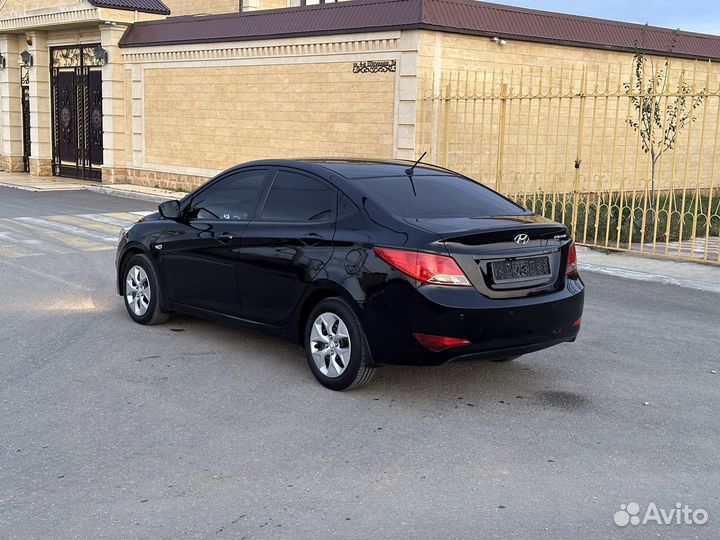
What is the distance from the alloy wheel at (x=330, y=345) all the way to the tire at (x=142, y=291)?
2.13 meters

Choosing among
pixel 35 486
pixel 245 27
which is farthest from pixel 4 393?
pixel 245 27

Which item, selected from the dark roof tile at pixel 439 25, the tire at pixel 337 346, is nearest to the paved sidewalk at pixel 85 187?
the dark roof tile at pixel 439 25

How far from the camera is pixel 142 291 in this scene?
26.7ft

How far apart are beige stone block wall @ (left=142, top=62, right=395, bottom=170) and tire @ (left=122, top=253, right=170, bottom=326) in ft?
30.0

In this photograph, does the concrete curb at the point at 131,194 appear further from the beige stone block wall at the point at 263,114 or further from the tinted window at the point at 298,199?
the tinted window at the point at 298,199

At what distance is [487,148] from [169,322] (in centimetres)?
1047

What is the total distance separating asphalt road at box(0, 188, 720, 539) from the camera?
428 centimetres

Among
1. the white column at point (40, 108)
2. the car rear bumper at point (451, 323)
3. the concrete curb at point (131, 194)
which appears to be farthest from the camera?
the white column at point (40, 108)

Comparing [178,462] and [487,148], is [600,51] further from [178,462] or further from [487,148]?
[178,462]

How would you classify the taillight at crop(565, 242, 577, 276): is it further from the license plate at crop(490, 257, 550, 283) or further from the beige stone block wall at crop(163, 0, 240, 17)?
the beige stone block wall at crop(163, 0, 240, 17)

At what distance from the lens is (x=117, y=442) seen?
5.23 m

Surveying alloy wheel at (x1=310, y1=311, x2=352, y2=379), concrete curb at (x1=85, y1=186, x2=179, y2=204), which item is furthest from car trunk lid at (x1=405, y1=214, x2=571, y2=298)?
concrete curb at (x1=85, y1=186, x2=179, y2=204)

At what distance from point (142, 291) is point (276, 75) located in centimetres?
1188

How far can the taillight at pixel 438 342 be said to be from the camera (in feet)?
18.8
